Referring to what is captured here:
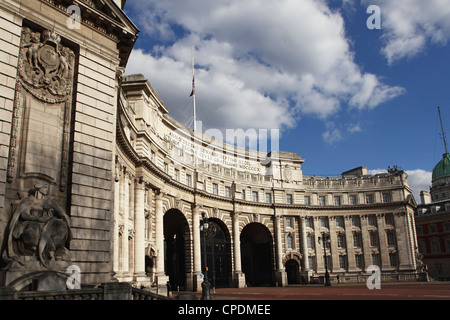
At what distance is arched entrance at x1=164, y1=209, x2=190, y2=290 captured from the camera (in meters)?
49.0

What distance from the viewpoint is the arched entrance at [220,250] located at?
180ft

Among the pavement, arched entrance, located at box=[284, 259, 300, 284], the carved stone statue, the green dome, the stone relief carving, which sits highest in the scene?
the green dome

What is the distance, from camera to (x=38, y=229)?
52.2 feet

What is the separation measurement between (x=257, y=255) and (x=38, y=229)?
51.6 metres

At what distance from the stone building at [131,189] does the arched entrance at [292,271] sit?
157 mm

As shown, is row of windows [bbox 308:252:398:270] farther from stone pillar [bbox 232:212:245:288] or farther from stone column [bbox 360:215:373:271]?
stone pillar [bbox 232:212:245:288]

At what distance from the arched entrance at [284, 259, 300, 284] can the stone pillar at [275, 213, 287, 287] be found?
3308 mm

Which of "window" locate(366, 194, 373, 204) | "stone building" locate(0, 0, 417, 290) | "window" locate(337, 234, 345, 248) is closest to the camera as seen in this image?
"stone building" locate(0, 0, 417, 290)

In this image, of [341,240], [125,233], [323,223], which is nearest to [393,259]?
[341,240]

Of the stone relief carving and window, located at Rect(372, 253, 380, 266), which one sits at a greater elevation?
the stone relief carving

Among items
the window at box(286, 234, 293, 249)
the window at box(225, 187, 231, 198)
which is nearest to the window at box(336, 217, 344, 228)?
the window at box(286, 234, 293, 249)

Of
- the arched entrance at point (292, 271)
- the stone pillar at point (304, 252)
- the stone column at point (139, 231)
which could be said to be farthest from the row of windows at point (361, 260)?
the stone column at point (139, 231)

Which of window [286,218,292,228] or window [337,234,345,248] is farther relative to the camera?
window [337,234,345,248]
